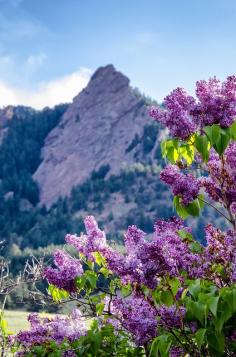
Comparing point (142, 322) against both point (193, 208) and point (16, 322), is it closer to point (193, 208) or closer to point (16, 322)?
point (193, 208)

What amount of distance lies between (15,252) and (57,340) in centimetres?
16575

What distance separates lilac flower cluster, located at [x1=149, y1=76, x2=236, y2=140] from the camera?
4.50m

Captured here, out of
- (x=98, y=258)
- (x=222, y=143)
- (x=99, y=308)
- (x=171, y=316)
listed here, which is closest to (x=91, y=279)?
(x=99, y=308)

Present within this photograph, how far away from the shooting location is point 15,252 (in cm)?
16662

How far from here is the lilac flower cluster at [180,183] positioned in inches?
188

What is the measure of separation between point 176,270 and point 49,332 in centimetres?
175

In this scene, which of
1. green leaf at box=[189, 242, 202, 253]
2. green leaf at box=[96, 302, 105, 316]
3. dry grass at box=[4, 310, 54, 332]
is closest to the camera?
green leaf at box=[189, 242, 202, 253]

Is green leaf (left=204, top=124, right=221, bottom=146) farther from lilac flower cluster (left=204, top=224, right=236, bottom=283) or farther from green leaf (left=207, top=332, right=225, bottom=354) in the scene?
green leaf (left=207, top=332, right=225, bottom=354)

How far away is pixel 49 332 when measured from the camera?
17.7ft

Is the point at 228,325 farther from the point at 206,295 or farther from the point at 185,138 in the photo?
the point at 185,138

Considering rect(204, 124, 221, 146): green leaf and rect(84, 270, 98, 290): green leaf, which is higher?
rect(204, 124, 221, 146): green leaf

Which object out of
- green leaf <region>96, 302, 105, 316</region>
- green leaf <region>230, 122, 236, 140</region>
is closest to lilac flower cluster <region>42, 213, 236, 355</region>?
green leaf <region>96, 302, 105, 316</region>

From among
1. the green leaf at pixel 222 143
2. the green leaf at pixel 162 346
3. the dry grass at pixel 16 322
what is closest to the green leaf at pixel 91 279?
the green leaf at pixel 162 346

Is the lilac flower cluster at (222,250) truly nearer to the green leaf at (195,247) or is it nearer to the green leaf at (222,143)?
the green leaf at (195,247)
